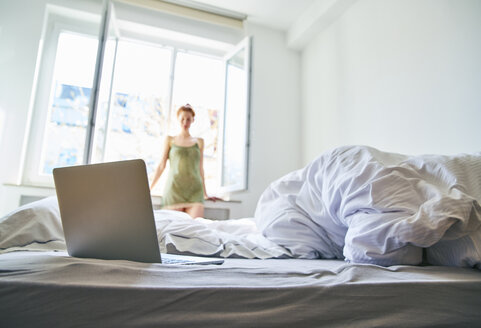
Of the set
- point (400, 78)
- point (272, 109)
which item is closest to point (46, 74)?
point (272, 109)

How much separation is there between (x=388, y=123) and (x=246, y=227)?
5.29ft

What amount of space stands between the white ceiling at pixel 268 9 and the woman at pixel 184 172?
1.25 meters

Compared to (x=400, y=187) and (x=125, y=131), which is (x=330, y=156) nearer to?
(x=400, y=187)

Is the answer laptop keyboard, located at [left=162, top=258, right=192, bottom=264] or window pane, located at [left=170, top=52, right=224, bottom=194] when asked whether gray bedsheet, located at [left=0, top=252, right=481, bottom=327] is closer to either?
laptop keyboard, located at [left=162, top=258, right=192, bottom=264]

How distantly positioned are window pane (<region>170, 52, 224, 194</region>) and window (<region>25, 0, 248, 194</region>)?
1 centimetres

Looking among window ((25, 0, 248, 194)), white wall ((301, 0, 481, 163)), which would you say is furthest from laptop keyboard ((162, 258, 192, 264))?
window ((25, 0, 248, 194))

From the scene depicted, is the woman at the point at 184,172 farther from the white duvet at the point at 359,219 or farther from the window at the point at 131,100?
the white duvet at the point at 359,219

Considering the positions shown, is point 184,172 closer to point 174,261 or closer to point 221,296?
point 174,261

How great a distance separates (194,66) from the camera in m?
3.91

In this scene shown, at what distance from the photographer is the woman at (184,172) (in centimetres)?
304

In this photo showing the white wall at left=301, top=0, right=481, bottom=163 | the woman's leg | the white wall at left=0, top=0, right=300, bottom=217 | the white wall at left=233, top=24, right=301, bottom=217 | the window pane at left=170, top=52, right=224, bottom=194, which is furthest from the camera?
the window pane at left=170, top=52, right=224, bottom=194

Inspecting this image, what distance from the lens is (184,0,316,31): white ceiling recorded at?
11.3 feet

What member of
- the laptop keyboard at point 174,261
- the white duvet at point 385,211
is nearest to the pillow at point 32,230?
the laptop keyboard at point 174,261

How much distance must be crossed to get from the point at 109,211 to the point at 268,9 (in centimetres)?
340
